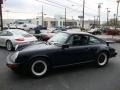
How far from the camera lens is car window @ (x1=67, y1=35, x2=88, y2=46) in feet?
20.2

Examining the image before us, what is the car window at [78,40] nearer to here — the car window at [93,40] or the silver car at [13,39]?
the car window at [93,40]

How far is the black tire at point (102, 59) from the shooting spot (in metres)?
6.73

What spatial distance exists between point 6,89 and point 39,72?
1.26 metres

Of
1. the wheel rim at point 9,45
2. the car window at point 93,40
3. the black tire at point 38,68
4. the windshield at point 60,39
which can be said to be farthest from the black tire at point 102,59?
the wheel rim at point 9,45

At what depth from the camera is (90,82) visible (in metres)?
5.11

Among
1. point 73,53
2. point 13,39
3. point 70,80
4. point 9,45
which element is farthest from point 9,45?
point 70,80

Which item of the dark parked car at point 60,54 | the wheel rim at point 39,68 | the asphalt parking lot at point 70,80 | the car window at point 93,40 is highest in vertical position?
the car window at point 93,40

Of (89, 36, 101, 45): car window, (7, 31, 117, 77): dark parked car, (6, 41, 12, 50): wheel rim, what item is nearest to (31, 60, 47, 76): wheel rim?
(7, 31, 117, 77): dark parked car

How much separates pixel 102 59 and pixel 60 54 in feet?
6.39

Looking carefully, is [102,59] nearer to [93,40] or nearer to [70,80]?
[93,40]

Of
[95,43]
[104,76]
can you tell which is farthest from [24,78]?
[95,43]

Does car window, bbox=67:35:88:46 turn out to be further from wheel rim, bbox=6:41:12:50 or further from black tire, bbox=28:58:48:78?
wheel rim, bbox=6:41:12:50

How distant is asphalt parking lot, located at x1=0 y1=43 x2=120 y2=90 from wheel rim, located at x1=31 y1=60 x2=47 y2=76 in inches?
8.3

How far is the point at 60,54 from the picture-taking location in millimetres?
5816
